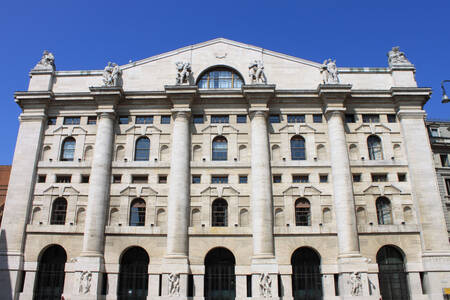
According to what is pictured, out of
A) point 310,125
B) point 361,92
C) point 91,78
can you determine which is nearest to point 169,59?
point 91,78

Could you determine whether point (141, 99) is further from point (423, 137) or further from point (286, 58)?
point (423, 137)

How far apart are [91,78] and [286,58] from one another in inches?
785

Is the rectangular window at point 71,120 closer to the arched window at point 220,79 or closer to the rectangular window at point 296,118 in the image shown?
the arched window at point 220,79

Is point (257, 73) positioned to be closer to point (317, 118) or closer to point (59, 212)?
point (317, 118)

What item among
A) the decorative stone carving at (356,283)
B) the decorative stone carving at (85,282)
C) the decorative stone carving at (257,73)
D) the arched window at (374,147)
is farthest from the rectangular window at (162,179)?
the arched window at (374,147)

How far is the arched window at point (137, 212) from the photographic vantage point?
119 feet

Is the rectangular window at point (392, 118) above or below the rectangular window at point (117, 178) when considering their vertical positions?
above

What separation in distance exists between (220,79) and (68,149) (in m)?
16.4

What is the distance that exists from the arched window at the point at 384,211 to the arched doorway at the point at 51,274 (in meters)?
28.0

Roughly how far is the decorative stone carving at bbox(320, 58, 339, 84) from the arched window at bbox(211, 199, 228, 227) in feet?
50.6

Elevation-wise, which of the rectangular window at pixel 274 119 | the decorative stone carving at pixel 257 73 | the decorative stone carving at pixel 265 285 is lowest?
the decorative stone carving at pixel 265 285

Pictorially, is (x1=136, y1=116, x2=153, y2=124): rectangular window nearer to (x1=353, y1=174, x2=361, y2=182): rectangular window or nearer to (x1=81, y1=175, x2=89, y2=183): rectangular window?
(x1=81, y1=175, x2=89, y2=183): rectangular window

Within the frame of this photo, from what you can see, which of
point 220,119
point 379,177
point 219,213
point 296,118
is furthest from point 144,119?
point 379,177

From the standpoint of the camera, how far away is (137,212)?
36469 mm
